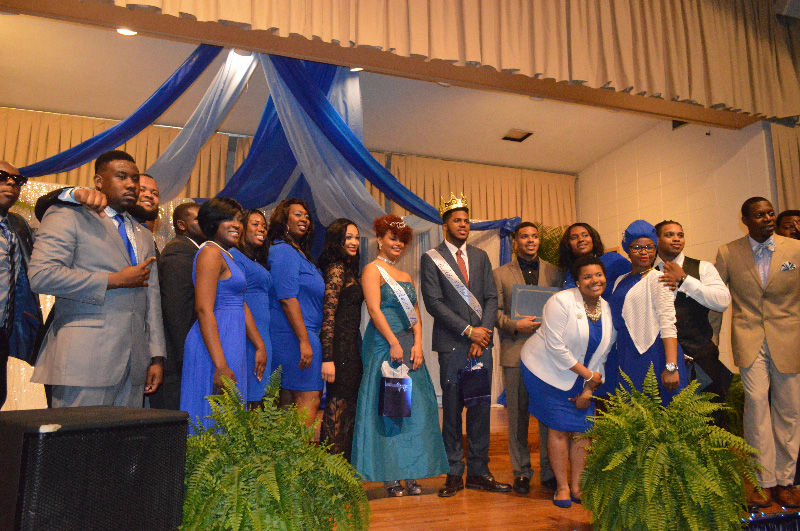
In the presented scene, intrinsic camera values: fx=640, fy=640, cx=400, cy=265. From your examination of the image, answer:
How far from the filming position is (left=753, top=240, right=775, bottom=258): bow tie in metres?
3.70

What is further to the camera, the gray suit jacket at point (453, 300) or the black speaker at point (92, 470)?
the gray suit jacket at point (453, 300)

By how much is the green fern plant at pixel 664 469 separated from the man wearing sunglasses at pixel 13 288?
2.27 meters

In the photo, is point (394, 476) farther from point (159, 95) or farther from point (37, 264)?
point (159, 95)

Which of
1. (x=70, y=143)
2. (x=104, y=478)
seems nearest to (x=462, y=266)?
(x=104, y=478)

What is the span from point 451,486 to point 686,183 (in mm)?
5422

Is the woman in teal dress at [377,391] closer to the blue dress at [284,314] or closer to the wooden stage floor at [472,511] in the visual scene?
the wooden stage floor at [472,511]

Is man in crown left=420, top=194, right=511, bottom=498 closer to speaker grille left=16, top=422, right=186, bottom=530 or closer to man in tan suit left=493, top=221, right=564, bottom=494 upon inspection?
man in tan suit left=493, top=221, right=564, bottom=494

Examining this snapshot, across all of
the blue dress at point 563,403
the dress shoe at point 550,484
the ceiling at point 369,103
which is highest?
the ceiling at point 369,103

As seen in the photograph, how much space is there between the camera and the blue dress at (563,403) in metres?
3.37

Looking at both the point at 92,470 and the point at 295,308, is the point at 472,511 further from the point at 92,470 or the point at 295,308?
the point at 92,470

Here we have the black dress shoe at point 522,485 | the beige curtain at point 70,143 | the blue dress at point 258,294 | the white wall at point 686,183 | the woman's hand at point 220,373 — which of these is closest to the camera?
the woman's hand at point 220,373

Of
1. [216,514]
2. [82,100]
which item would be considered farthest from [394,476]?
[82,100]

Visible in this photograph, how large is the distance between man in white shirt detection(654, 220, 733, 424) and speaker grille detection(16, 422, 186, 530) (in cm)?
276

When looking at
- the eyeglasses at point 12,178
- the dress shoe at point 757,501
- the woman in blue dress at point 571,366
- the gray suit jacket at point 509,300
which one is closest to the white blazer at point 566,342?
the woman in blue dress at point 571,366
